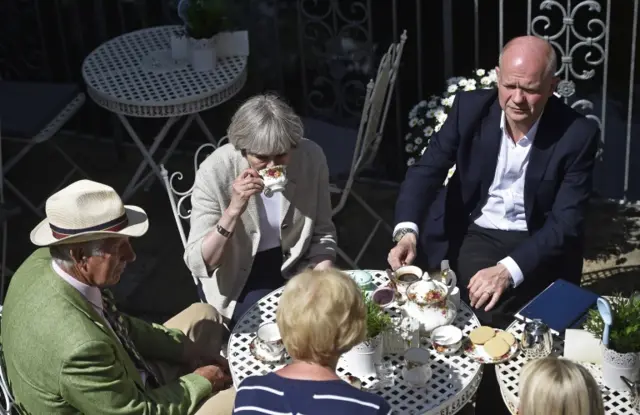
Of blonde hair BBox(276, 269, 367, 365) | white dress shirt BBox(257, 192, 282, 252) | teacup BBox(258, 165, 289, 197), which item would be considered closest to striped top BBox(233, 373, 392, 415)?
blonde hair BBox(276, 269, 367, 365)

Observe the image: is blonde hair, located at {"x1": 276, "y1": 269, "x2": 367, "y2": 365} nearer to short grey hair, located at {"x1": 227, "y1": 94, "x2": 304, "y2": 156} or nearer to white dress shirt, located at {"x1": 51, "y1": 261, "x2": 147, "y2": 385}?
white dress shirt, located at {"x1": 51, "y1": 261, "x2": 147, "y2": 385}

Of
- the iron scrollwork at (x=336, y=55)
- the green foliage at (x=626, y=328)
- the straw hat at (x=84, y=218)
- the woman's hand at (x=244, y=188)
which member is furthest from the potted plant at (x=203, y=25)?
the green foliage at (x=626, y=328)

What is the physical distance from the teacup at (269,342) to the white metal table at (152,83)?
1922 mm

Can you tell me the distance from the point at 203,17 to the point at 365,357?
2822mm

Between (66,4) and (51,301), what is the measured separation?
13.1ft

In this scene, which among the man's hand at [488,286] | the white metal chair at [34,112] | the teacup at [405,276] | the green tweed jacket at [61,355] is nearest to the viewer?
the green tweed jacket at [61,355]

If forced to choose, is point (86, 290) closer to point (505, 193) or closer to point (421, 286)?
point (421, 286)

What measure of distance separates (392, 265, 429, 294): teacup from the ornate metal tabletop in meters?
2.00

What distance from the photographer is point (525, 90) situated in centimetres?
458

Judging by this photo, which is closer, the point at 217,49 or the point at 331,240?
the point at 331,240

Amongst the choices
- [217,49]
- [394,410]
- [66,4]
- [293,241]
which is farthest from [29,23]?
[394,410]

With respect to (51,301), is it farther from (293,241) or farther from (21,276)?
(293,241)

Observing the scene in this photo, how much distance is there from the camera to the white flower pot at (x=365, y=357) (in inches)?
150

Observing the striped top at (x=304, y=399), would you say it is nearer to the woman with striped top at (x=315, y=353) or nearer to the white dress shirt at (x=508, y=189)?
the woman with striped top at (x=315, y=353)
